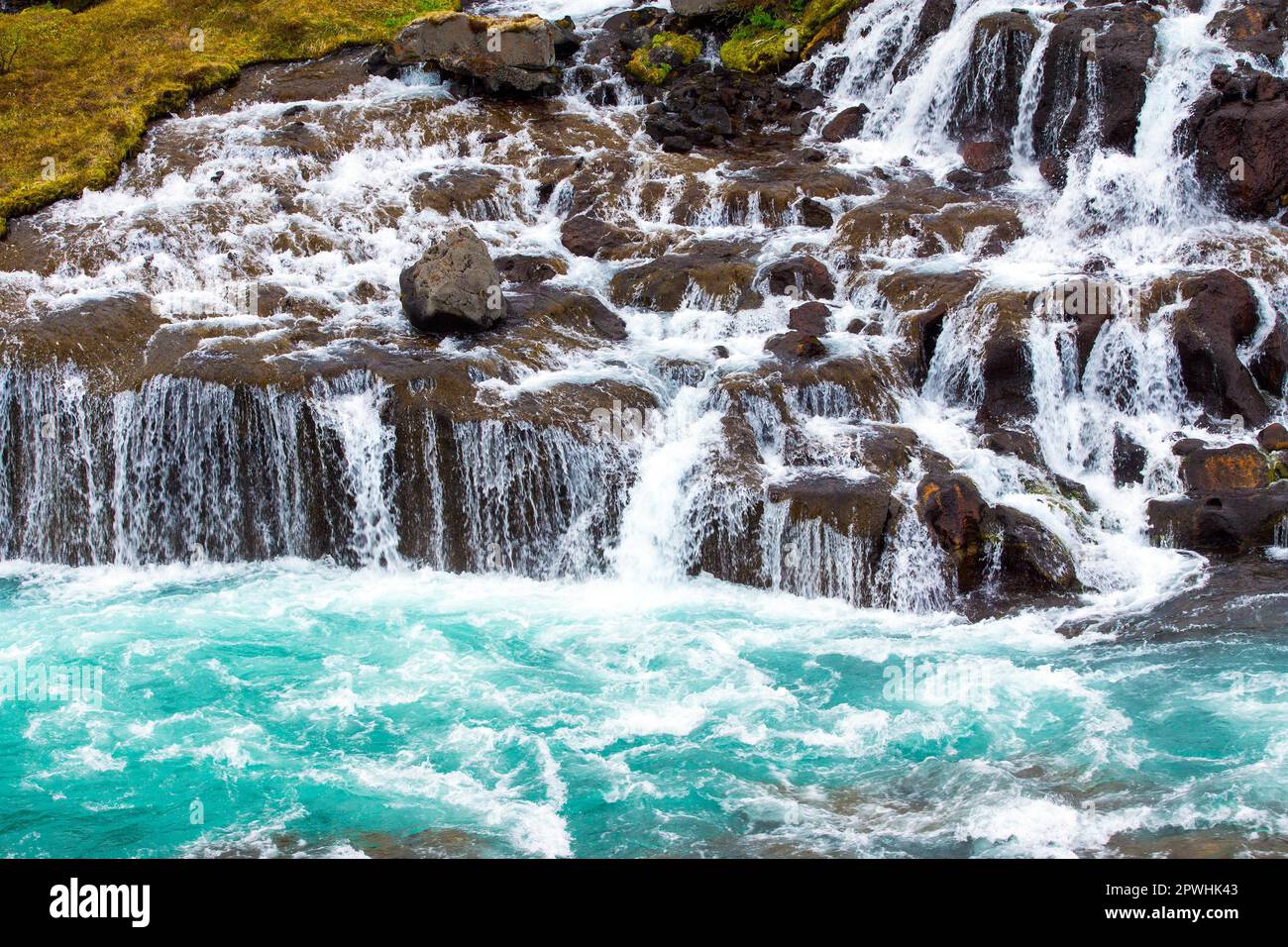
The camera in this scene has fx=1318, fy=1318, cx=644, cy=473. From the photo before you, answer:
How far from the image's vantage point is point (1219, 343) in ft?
67.3

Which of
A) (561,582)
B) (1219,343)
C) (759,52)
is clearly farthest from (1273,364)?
(759,52)

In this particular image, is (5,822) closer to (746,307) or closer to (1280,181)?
(746,307)

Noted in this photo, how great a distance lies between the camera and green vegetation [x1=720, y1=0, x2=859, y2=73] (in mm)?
31531

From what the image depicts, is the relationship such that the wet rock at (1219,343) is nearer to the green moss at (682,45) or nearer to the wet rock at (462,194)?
the wet rock at (462,194)

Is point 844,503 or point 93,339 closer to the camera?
point 844,503

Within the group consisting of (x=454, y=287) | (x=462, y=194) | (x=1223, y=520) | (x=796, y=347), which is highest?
(x=462, y=194)

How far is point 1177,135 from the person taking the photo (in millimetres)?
24438

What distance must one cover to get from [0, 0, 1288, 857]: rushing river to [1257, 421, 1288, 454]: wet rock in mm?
1107

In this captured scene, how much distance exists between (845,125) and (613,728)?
58.8 feet

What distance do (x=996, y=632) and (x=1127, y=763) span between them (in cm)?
344

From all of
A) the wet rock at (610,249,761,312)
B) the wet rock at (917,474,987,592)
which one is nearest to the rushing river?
the wet rock at (917,474,987,592)

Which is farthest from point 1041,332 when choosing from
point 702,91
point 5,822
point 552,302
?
point 5,822

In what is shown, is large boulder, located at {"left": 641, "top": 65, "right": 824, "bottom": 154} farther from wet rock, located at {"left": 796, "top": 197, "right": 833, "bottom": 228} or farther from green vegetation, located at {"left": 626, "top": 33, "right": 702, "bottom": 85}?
wet rock, located at {"left": 796, "top": 197, "right": 833, "bottom": 228}

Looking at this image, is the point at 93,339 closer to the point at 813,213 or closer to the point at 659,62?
the point at 813,213
